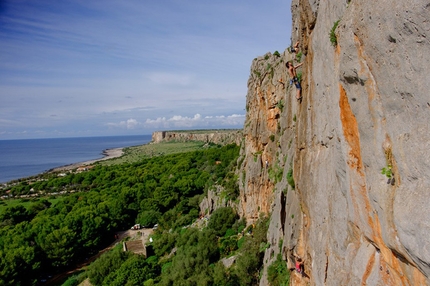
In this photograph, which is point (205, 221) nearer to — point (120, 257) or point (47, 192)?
point (120, 257)

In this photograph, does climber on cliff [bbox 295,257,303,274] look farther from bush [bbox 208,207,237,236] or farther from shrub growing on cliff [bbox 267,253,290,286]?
bush [bbox 208,207,237,236]

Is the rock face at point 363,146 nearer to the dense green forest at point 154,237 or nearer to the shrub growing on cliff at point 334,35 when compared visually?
the shrub growing on cliff at point 334,35

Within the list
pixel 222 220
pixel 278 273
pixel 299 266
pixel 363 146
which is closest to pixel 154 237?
pixel 222 220

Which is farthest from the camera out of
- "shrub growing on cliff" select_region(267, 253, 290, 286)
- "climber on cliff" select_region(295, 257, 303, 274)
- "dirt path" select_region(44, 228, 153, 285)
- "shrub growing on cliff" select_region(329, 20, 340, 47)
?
"dirt path" select_region(44, 228, 153, 285)

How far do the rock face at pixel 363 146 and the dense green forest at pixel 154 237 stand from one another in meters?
15.4

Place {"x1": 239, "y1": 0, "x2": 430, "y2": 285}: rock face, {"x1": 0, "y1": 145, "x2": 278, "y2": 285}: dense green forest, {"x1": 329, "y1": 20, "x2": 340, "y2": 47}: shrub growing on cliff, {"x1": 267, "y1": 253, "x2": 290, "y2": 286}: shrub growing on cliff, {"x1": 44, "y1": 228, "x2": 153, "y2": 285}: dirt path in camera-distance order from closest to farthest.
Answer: {"x1": 239, "y1": 0, "x2": 430, "y2": 285}: rock face, {"x1": 329, "y1": 20, "x2": 340, "y2": 47}: shrub growing on cliff, {"x1": 267, "y1": 253, "x2": 290, "y2": 286}: shrub growing on cliff, {"x1": 0, "y1": 145, "x2": 278, "y2": 285}: dense green forest, {"x1": 44, "y1": 228, "x2": 153, "y2": 285}: dirt path

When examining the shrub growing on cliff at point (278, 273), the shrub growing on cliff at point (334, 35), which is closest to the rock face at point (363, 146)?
the shrub growing on cliff at point (334, 35)

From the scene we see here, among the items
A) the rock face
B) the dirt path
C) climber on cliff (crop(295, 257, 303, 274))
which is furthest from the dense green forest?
the rock face

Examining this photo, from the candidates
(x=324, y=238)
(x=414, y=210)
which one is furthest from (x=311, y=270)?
(x=414, y=210)

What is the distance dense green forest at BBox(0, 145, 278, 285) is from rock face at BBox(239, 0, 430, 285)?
15.4m

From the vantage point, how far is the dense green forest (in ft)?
102

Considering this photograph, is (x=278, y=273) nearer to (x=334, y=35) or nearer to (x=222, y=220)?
(x=334, y=35)

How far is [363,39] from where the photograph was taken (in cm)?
824

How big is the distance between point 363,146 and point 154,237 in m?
44.6
